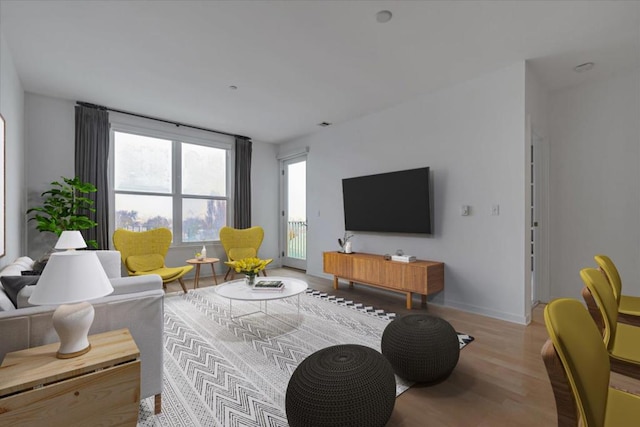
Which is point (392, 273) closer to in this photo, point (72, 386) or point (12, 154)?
point (72, 386)

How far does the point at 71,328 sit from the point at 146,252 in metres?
3.35

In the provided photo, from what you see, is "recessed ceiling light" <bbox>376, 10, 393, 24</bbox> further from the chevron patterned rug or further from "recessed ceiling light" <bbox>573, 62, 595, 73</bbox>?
the chevron patterned rug

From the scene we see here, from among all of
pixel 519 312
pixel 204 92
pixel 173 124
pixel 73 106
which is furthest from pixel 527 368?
pixel 73 106

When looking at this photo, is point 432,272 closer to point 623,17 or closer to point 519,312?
point 519,312

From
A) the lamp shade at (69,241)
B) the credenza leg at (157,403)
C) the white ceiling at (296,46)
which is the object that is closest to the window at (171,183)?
the white ceiling at (296,46)

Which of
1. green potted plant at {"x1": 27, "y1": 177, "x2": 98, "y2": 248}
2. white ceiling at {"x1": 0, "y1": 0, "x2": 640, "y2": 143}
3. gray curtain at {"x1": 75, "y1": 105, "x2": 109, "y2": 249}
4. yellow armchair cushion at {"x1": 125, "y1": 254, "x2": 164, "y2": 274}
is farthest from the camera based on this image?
gray curtain at {"x1": 75, "y1": 105, "x2": 109, "y2": 249}

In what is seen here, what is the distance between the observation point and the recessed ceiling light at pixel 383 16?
2.40 m

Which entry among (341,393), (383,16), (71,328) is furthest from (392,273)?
(71,328)

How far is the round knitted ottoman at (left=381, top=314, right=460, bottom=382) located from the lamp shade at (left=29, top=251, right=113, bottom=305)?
1.80 m

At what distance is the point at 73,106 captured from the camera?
14.3 ft

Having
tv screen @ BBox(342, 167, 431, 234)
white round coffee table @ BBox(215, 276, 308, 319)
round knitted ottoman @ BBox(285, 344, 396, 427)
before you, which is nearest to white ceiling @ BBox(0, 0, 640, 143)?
tv screen @ BBox(342, 167, 431, 234)

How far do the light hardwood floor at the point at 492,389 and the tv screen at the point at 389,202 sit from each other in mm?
1501

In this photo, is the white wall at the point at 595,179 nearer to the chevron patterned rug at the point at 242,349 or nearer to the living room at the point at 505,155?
the living room at the point at 505,155

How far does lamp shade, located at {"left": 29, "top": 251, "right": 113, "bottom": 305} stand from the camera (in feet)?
4.44
